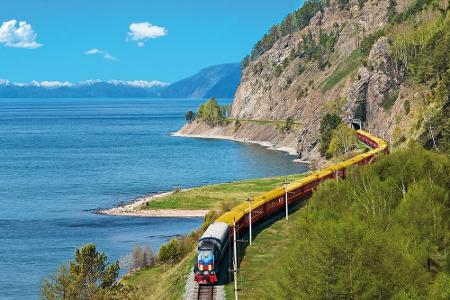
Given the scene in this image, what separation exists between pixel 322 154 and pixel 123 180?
157ft

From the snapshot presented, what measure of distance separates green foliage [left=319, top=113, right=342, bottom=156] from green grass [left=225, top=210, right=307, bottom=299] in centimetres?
9283

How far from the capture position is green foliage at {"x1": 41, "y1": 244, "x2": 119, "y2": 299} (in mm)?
52625

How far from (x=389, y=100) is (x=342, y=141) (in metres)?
21.0

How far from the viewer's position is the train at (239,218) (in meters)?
48.0

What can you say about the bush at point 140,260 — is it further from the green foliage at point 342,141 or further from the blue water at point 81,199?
the green foliage at point 342,141

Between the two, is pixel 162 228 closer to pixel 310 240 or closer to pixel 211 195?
pixel 211 195

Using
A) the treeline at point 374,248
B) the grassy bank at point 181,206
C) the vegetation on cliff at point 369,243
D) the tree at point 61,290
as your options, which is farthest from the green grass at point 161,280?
the treeline at point 374,248

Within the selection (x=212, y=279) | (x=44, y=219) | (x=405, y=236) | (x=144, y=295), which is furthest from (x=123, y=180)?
(x=405, y=236)

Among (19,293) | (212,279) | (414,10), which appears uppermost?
(414,10)

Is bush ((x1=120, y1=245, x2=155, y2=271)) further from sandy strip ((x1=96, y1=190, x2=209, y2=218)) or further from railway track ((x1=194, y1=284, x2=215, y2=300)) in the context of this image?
sandy strip ((x1=96, y1=190, x2=209, y2=218))

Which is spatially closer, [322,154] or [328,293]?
[328,293]

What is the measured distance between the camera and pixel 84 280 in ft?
182

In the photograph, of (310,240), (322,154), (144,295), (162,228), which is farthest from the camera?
(322,154)

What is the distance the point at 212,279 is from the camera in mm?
48062
